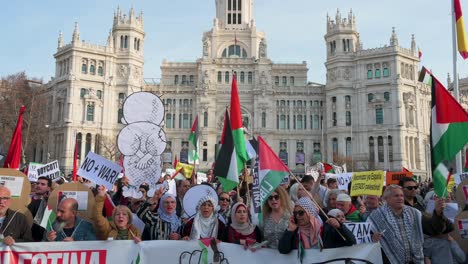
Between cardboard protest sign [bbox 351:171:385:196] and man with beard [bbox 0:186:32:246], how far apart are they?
307 inches

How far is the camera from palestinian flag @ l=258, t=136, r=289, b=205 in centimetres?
647

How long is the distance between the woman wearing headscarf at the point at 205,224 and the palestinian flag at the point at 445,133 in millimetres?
3403

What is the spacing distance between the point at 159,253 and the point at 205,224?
803 mm

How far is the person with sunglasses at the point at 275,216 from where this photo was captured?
614cm

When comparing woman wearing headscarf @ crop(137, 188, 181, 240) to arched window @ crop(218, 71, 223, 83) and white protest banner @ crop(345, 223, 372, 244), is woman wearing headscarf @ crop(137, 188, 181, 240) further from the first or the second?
arched window @ crop(218, 71, 223, 83)

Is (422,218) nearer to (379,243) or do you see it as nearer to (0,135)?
(379,243)

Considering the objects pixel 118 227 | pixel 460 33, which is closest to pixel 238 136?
pixel 118 227

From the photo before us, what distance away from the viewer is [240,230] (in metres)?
6.21

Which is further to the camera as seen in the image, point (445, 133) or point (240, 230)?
point (445, 133)

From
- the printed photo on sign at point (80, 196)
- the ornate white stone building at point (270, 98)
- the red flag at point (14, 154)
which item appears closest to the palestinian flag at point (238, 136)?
the printed photo on sign at point (80, 196)

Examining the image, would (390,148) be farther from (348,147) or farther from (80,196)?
(80,196)

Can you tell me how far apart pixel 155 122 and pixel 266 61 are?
194 feet

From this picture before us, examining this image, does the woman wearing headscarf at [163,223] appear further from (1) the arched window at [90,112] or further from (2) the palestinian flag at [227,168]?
(1) the arched window at [90,112]

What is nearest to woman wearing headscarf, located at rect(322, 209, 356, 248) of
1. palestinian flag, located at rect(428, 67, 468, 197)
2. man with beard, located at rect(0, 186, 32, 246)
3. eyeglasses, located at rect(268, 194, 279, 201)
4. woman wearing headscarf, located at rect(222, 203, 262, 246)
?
eyeglasses, located at rect(268, 194, 279, 201)
